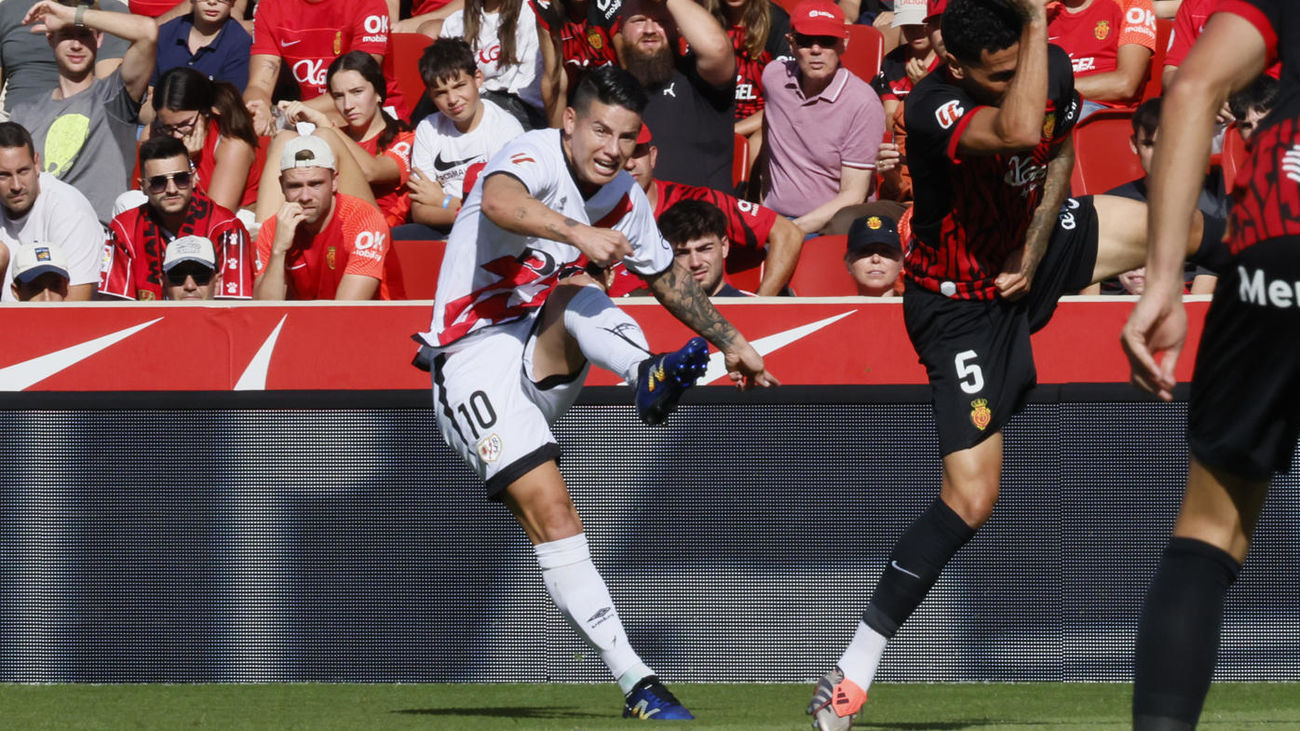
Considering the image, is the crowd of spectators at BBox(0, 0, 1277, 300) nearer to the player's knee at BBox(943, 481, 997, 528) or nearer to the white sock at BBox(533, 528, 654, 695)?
the white sock at BBox(533, 528, 654, 695)

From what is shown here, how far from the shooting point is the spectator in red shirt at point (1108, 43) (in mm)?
9891

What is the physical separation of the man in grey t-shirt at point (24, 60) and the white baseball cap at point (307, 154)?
3550 mm

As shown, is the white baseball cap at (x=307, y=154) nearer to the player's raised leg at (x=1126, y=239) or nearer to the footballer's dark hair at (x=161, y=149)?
the footballer's dark hair at (x=161, y=149)

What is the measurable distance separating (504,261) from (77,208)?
164 inches

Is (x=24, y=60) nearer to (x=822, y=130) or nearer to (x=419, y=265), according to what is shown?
(x=419, y=265)

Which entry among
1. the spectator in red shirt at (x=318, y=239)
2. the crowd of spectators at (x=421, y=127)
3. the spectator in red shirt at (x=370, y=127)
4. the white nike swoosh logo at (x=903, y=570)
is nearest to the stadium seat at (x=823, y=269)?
the crowd of spectators at (x=421, y=127)

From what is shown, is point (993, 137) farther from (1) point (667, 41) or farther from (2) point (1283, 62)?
(1) point (667, 41)

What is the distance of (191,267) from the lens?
8.37m

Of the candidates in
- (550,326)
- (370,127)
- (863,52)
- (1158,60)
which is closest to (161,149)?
(370,127)

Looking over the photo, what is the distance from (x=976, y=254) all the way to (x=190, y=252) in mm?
4323

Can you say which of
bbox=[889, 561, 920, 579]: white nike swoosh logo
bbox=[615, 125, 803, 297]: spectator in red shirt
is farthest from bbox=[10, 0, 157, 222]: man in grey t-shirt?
bbox=[889, 561, 920, 579]: white nike swoosh logo

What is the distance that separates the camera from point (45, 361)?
7281 millimetres

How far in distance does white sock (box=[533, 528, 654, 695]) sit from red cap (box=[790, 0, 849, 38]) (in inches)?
181

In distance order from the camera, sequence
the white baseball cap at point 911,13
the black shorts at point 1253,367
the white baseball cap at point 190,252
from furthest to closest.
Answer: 1. the white baseball cap at point 911,13
2. the white baseball cap at point 190,252
3. the black shorts at point 1253,367
